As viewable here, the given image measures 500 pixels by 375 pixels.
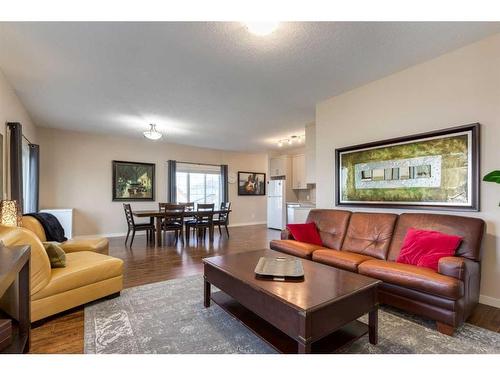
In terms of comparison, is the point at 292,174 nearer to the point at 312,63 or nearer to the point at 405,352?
the point at 312,63

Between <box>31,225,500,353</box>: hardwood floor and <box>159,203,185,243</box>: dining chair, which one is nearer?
<box>31,225,500,353</box>: hardwood floor

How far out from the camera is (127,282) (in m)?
2.99

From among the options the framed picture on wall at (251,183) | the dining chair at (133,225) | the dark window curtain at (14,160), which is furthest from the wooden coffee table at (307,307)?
the framed picture on wall at (251,183)

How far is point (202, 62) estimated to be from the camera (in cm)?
279

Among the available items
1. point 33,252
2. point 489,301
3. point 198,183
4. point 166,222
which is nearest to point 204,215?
point 166,222

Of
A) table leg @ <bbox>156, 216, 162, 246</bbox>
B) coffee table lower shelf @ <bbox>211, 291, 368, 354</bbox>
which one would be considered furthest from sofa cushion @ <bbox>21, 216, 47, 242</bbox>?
coffee table lower shelf @ <bbox>211, 291, 368, 354</bbox>

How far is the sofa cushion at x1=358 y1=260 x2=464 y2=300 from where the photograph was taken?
1835mm

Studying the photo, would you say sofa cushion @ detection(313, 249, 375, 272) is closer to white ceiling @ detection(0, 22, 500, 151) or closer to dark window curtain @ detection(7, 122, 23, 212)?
white ceiling @ detection(0, 22, 500, 151)

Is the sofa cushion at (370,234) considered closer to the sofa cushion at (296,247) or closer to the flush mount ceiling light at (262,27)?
the sofa cushion at (296,247)

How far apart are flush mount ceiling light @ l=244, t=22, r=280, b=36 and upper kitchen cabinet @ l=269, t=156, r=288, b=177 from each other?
5453mm

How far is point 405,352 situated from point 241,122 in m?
4.34

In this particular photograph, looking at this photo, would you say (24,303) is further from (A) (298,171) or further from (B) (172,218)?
(A) (298,171)

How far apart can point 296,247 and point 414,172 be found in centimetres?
163
